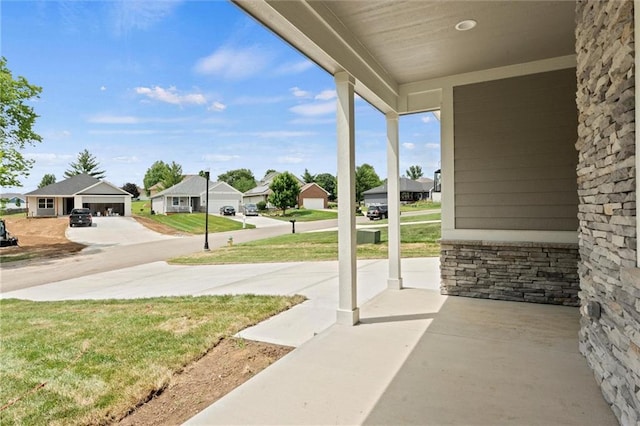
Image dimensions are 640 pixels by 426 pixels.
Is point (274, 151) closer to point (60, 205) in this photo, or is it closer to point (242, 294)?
point (60, 205)

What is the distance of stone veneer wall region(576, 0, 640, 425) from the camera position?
164cm

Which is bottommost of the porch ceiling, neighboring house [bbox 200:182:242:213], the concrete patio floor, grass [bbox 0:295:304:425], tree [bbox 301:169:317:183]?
grass [bbox 0:295:304:425]

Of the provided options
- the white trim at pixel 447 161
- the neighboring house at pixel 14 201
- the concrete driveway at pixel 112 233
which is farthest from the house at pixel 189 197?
the white trim at pixel 447 161

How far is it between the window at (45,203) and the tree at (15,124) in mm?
3092

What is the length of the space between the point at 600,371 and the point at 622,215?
108cm

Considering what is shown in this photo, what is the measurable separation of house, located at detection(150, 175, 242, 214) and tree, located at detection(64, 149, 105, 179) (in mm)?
3103

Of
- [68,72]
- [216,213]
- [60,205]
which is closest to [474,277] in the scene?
[68,72]

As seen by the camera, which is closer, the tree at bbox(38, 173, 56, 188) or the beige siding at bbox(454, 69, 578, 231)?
the beige siding at bbox(454, 69, 578, 231)

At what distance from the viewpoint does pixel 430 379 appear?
236 centimetres

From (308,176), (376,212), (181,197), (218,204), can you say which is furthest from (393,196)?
(308,176)

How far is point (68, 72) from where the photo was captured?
6301mm

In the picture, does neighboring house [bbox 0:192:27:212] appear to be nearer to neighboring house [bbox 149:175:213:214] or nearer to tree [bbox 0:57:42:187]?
tree [bbox 0:57:42:187]

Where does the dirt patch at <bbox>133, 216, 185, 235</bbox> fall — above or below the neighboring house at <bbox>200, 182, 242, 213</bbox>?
below

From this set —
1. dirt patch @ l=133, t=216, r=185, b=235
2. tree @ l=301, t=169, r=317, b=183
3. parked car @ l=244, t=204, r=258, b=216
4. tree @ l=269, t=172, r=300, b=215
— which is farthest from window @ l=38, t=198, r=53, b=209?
tree @ l=301, t=169, r=317, b=183
